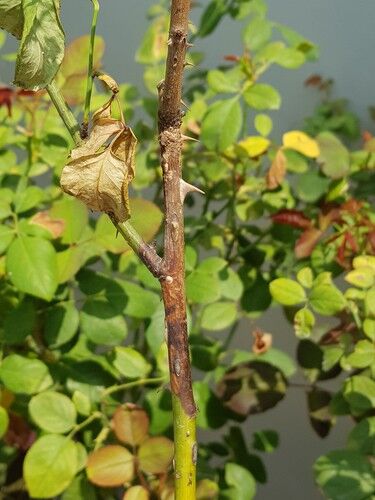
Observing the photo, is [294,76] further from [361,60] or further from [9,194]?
[9,194]

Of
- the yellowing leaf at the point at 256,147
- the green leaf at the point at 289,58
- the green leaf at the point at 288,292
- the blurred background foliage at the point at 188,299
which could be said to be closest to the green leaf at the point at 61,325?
the blurred background foliage at the point at 188,299

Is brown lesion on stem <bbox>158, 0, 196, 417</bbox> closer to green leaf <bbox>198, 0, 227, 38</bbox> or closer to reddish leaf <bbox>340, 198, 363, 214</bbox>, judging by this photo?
reddish leaf <bbox>340, 198, 363, 214</bbox>

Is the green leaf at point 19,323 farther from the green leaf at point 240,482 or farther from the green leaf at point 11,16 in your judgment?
the green leaf at point 11,16

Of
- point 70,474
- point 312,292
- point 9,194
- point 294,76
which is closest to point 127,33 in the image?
point 294,76

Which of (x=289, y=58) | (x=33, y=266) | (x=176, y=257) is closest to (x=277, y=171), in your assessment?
(x=289, y=58)

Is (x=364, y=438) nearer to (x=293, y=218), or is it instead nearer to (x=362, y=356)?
(x=362, y=356)

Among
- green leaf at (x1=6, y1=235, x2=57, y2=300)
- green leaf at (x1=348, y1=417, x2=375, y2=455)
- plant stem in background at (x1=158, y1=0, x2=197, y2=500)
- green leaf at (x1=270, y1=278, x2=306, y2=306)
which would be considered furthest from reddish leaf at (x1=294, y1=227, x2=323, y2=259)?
plant stem in background at (x1=158, y1=0, x2=197, y2=500)

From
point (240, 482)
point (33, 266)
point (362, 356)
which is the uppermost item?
point (33, 266)
